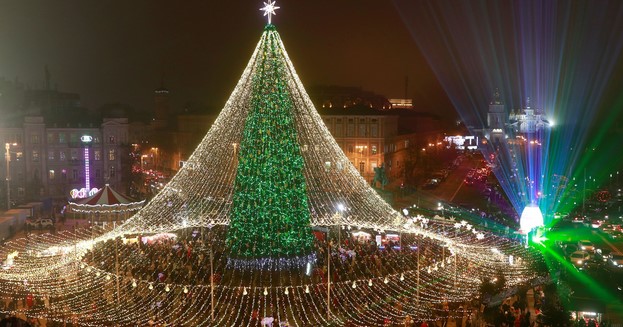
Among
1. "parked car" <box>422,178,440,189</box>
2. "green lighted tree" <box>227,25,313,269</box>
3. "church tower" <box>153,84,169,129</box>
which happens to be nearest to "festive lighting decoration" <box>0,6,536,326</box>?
"green lighted tree" <box>227,25,313,269</box>

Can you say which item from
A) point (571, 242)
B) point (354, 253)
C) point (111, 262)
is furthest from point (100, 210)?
point (571, 242)

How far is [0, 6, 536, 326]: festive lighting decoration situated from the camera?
48.9 feet

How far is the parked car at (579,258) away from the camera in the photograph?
65.0 ft

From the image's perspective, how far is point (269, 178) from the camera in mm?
18609

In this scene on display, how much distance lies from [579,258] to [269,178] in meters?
10.8

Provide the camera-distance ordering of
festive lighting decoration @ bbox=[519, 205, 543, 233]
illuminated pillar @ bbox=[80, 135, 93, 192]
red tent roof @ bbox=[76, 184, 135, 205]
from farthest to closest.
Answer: illuminated pillar @ bbox=[80, 135, 93, 192] → red tent roof @ bbox=[76, 184, 135, 205] → festive lighting decoration @ bbox=[519, 205, 543, 233]

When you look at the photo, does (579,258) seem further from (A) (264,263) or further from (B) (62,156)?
(B) (62,156)

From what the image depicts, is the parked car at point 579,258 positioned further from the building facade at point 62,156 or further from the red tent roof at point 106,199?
the building facade at point 62,156

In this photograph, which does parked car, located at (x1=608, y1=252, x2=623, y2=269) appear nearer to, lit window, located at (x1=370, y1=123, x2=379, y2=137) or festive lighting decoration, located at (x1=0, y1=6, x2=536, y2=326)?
festive lighting decoration, located at (x1=0, y1=6, x2=536, y2=326)

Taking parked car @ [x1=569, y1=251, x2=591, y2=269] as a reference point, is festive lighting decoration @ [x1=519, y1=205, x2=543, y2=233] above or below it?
above

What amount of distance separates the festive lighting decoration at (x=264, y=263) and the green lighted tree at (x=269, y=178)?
0.03 meters

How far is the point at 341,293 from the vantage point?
53.3 ft

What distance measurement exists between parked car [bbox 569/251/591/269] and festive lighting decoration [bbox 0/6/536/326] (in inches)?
65.6

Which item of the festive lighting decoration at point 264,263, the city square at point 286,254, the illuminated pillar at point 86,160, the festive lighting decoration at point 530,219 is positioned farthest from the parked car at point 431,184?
the illuminated pillar at point 86,160
